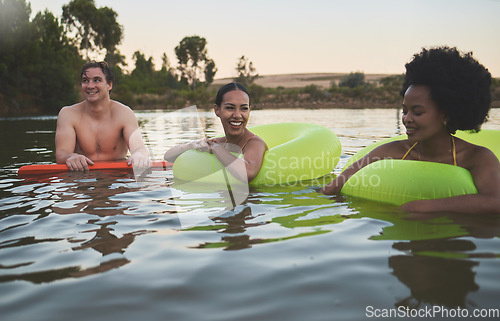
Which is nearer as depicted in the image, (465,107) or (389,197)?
(465,107)

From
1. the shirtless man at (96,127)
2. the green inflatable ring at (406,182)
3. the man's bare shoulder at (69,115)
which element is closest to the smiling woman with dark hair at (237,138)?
the green inflatable ring at (406,182)

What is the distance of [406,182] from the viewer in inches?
122

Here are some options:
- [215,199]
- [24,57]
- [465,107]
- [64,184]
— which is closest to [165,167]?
[64,184]

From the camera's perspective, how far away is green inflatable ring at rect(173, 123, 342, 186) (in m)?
4.13

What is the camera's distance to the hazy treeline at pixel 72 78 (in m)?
30.2

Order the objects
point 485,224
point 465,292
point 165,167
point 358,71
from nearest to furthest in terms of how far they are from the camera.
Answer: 1. point 465,292
2. point 485,224
3. point 165,167
4. point 358,71

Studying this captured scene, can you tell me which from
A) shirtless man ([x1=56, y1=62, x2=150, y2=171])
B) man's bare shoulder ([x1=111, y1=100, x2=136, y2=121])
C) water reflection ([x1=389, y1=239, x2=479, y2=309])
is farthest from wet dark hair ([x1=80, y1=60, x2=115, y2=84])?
water reflection ([x1=389, y1=239, x2=479, y2=309])

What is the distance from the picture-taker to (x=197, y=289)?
1.74 m

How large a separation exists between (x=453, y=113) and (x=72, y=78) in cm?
3374

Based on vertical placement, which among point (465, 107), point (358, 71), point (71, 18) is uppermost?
point (71, 18)

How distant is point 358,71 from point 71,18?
3232 centimetres

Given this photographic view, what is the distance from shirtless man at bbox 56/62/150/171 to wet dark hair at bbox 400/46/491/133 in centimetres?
324

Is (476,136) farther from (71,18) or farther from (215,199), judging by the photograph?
(71,18)

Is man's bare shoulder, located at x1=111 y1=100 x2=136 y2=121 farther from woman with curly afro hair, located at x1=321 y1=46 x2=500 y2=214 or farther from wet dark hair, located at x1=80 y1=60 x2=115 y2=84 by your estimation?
woman with curly afro hair, located at x1=321 y1=46 x2=500 y2=214
